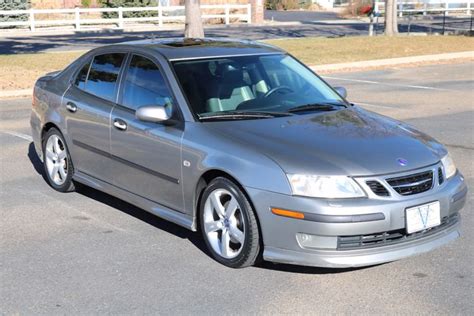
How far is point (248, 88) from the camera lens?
591cm

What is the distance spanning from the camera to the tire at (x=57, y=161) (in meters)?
6.98

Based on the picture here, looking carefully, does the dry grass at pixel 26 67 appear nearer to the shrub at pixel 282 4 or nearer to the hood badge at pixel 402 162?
the hood badge at pixel 402 162

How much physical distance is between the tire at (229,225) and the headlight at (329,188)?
421mm

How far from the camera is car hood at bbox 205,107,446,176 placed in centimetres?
475

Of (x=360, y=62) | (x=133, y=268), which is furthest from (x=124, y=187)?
(x=360, y=62)

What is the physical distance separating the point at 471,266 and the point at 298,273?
126 centimetres

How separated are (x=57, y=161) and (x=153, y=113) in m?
2.08

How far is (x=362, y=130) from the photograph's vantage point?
17.7ft

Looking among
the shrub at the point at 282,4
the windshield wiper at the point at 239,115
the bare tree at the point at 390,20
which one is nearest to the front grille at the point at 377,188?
the windshield wiper at the point at 239,115

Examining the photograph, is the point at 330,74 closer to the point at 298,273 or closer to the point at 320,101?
the point at 320,101

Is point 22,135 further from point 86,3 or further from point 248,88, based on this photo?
point 86,3

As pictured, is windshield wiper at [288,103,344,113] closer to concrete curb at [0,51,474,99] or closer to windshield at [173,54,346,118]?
windshield at [173,54,346,118]

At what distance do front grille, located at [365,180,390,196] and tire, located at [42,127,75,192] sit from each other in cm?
328

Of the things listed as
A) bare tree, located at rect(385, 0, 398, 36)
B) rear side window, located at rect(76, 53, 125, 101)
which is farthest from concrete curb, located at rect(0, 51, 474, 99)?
rear side window, located at rect(76, 53, 125, 101)
